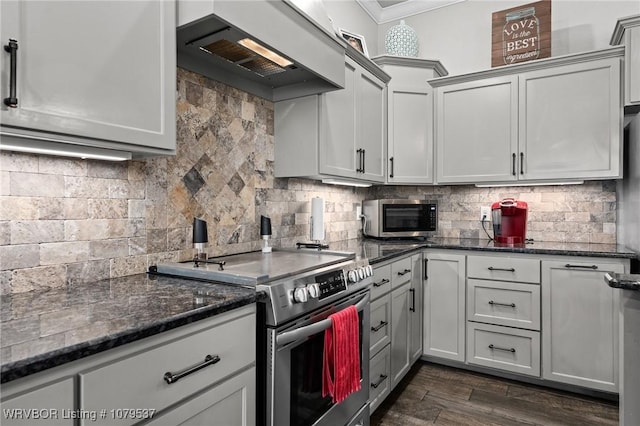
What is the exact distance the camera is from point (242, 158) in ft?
7.47

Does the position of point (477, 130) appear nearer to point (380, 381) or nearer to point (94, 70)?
point (380, 381)

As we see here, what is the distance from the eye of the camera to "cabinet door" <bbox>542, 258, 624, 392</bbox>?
2.47 meters

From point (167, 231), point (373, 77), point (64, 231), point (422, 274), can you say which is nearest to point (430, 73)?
point (373, 77)

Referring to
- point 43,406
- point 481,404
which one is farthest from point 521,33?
point 43,406

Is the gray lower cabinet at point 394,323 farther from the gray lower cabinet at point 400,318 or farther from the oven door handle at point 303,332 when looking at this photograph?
the oven door handle at point 303,332

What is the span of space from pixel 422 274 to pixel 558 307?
0.92m

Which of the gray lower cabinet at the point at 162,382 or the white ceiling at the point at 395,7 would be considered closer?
the gray lower cabinet at the point at 162,382

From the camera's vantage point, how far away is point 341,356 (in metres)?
1.68

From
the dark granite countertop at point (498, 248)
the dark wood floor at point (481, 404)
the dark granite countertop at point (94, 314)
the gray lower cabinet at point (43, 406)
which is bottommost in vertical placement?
the dark wood floor at point (481, 404)

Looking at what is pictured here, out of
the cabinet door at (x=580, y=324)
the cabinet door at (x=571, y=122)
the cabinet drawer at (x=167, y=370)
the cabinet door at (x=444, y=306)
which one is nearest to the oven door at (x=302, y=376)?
the cabinet drawer at (x=167, y=370)

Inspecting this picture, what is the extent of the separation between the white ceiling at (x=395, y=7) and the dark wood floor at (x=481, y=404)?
3.32 meters

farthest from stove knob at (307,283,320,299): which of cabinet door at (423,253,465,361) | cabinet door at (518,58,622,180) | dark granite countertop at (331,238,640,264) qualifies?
cabinet door at (518,58,622,180)

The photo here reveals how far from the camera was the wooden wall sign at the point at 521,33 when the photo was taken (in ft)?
9.95

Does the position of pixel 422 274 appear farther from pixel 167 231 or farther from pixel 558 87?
pixel 167 231
